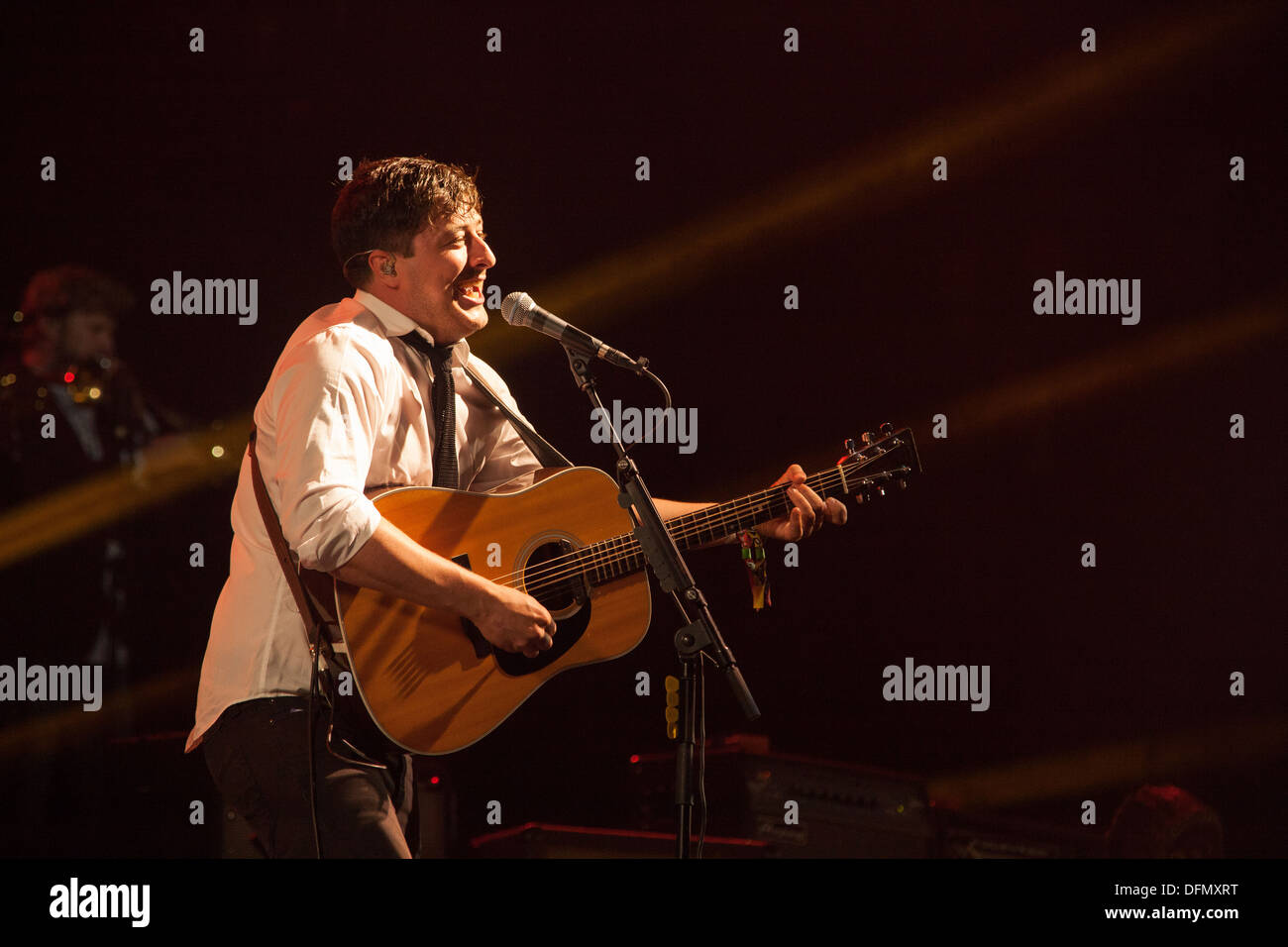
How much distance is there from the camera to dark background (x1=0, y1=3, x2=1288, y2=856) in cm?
440

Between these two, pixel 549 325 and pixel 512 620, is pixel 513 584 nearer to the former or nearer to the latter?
pixel 512 620

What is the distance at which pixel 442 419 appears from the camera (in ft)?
9.32

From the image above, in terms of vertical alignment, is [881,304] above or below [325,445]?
above

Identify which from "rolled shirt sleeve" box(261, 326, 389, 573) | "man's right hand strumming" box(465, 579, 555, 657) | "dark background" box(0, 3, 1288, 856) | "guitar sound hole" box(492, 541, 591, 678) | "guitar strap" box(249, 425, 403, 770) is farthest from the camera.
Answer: "dark background" box(0, 3, 1288, 856)

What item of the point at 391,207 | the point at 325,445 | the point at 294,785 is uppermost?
the point at 391,207

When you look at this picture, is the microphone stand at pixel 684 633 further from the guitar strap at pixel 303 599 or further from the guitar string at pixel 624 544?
the guitar strap at pixel 303 599

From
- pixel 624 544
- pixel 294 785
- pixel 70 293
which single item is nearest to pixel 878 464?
pixel 624 544

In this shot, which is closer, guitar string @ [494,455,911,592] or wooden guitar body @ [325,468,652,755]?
wooden guitar body @ [325,468,652,755]

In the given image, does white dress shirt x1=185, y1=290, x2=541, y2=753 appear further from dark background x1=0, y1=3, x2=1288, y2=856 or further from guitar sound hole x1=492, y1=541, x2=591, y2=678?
dark background x1=0, y1=3, x2=1288, y2=856

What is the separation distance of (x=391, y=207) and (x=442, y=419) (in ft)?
1.71

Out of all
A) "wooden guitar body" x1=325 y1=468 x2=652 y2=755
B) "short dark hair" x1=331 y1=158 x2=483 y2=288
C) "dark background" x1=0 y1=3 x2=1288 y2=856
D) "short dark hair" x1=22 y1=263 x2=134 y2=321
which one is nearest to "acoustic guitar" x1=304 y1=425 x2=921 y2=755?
"wooden guitar body" x1=325 y1=468 x2=652 y2=755

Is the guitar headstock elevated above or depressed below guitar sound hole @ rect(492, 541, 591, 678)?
above

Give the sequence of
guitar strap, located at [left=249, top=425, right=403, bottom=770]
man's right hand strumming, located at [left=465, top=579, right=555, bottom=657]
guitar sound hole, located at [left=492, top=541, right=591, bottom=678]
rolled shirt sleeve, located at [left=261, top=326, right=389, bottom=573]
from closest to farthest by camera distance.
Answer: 1. rolled shirt sleeve, located at [left=261, top=326, right=389, bottom=573]
2. guitar strap, located at [left=249, top=425, right=403, bottom=770]
3. man's right hand strumming, located at [left=465, top=579, right=555, bottom=657]
4. guitar sound hole, located at [left=492, top=541, right=591, bottom=678]
